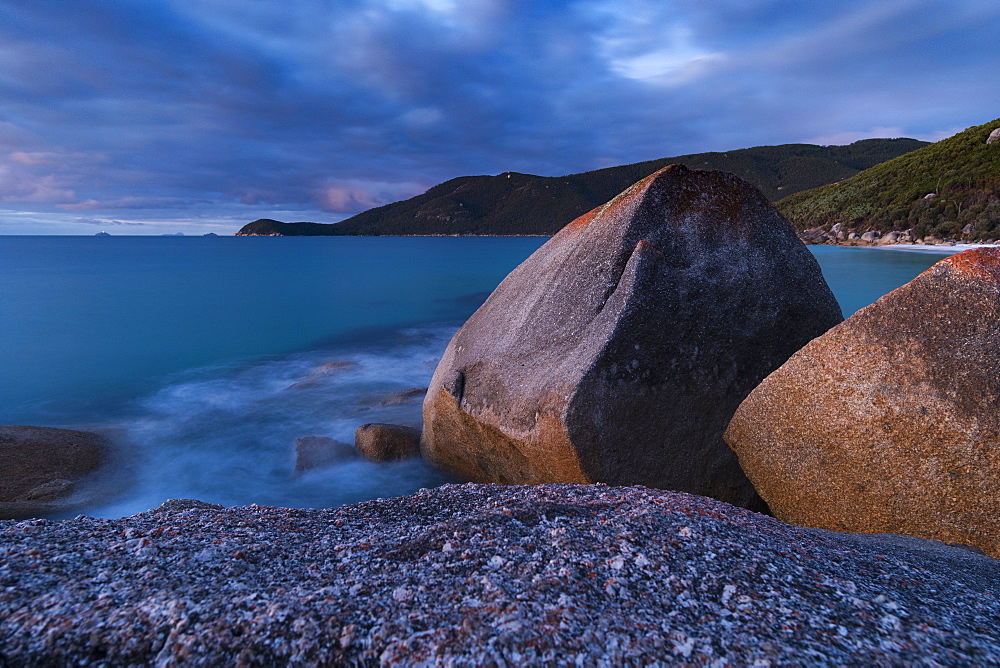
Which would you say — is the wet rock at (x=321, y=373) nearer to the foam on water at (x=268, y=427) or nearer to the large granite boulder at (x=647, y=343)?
the foam on water at (x=268, y=427)

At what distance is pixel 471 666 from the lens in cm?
175

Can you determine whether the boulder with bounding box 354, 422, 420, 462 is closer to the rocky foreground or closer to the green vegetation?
the rocky foreground

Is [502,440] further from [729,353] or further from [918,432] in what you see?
[918,432]

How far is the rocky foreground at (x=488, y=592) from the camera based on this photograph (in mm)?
1845

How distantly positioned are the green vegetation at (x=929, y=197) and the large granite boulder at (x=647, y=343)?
145 feet

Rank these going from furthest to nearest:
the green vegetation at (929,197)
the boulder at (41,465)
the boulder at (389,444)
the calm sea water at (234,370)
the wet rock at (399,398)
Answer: the green vegetation at (929,197)
the wet rock at (399,398)
the calm sea water at (234,370)
the boulder at (389,444)
the boulder at (41,465)

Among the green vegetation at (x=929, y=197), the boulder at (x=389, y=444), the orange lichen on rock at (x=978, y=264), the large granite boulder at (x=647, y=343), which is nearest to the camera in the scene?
the orange lichen on rock at (x=978, y=264)

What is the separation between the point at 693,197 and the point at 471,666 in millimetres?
5131

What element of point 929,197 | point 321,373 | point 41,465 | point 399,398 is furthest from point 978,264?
point 929,197

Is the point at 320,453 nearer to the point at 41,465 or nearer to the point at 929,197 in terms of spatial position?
the point at 41,465

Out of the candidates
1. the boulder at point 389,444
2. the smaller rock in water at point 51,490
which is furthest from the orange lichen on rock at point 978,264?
the smaller rock in water at point 51,490

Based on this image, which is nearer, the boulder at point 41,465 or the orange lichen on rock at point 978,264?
the orange lichen on rock at point 978,264

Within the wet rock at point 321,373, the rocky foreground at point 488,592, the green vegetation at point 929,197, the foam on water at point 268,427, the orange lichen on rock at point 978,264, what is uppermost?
the green vegetation at point 929,197

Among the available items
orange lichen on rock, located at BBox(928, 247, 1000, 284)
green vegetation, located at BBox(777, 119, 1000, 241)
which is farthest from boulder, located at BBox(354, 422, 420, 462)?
green vegetation, located at BBox(777, 119, 1000, 241)
